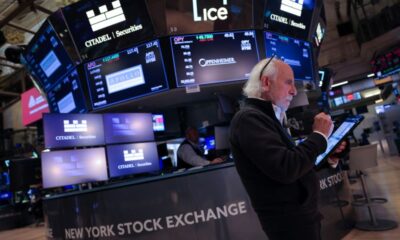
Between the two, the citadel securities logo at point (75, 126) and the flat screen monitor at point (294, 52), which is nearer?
the citadel securities logo at point (75, 126)

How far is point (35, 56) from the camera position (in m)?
4.63

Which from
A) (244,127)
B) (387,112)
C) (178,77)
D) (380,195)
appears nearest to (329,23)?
(387,112)

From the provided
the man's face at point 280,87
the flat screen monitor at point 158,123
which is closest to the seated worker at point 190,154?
the flat screen monitor at point 158,123

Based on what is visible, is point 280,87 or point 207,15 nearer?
point 280,87

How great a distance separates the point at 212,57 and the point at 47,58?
2.49 m

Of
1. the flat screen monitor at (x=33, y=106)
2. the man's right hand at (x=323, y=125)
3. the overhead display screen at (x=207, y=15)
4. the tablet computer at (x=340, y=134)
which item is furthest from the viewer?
the flat screen monitor at (x=33, y=106)

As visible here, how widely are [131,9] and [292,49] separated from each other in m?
2.17

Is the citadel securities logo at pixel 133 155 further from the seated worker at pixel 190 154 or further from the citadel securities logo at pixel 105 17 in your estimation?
the citadel securities logo at pixel 105 17

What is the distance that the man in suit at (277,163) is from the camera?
1119mm

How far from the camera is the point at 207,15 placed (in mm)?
3561

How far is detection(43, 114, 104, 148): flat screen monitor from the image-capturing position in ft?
11.1

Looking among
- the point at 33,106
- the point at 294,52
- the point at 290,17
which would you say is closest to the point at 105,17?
the point at 290,17

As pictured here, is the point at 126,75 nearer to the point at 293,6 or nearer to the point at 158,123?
the point at 158,123

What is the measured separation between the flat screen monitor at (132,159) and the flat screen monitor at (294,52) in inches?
78.9
